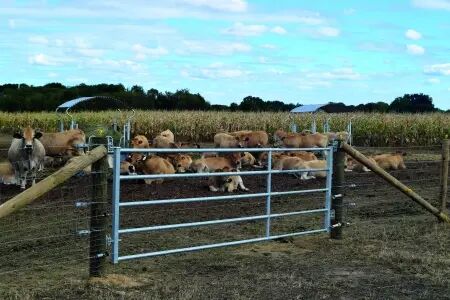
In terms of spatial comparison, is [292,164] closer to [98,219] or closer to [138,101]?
[98,219]

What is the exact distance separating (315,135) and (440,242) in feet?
47.8

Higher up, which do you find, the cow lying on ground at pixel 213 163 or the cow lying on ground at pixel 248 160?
the cow lying on ground at pixel 213 163

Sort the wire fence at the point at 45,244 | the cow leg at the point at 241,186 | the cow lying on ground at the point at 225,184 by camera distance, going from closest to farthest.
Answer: the wire fence at the point at 45,244 → the cow lying on ground at the point at 225,184 → the cow leg at the point at 241,186

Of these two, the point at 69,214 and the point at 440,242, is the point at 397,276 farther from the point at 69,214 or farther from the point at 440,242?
the point at 69,214

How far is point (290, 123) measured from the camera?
3812 centimetres

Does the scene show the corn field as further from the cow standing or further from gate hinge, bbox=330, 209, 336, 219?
gate hinge, bbox=330, 209, 336, 219

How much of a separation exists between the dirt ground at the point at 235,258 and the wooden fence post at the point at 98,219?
6.7 inches

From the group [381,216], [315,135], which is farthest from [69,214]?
[315,135]

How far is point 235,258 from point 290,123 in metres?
30.2

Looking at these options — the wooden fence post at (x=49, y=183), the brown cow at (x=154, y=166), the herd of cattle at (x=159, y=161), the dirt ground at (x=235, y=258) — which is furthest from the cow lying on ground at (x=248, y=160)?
the wooden fence post at (x=49, y=183)

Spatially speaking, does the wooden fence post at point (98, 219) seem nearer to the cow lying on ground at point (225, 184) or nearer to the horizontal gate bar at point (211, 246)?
the horizontal gate bar at point (211, 246)

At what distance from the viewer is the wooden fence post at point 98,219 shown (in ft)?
22.3

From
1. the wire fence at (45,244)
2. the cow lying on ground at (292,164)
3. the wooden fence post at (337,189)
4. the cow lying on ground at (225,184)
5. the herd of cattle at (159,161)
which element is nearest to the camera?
the wire fence at (45,244)

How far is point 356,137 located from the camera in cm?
3594
